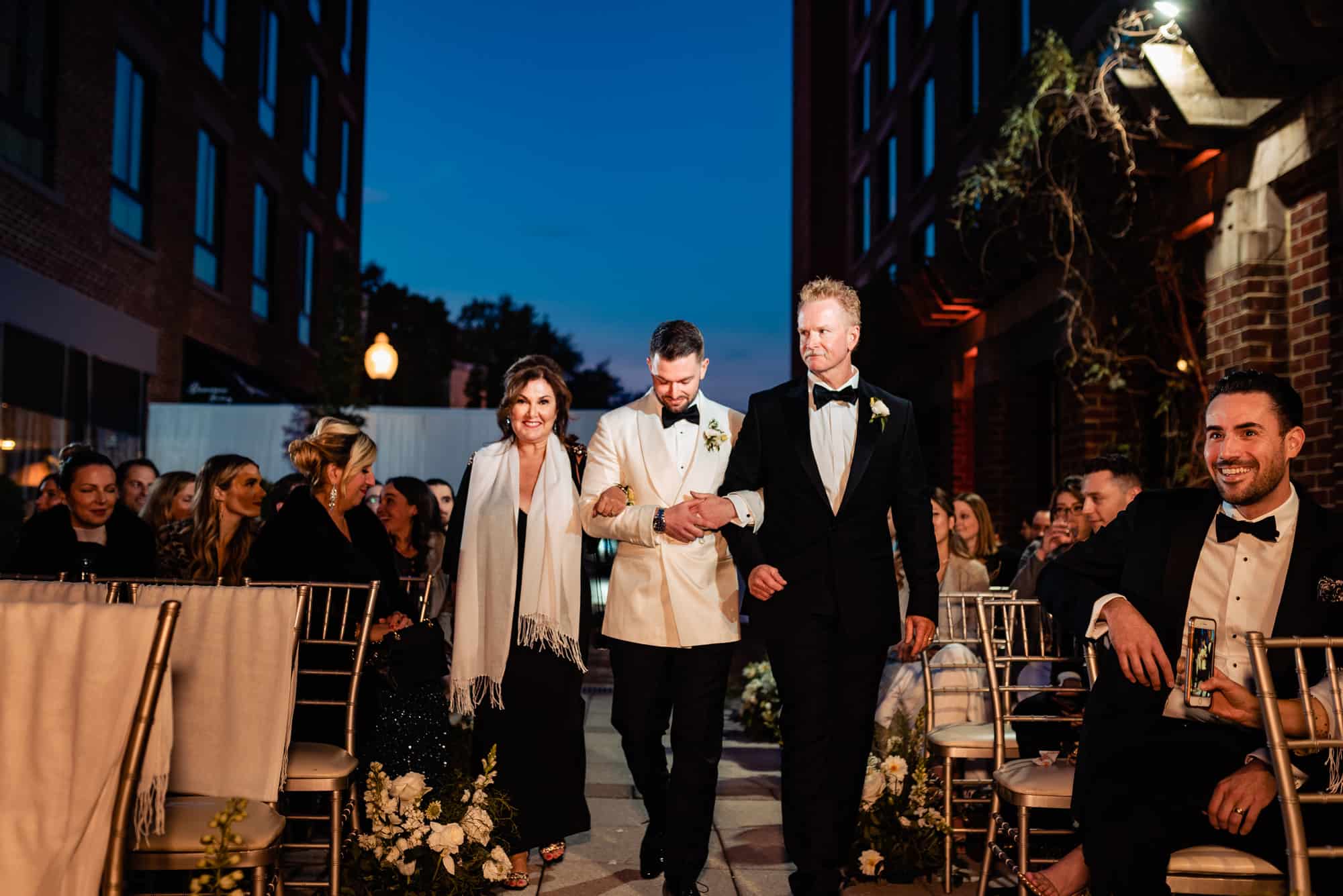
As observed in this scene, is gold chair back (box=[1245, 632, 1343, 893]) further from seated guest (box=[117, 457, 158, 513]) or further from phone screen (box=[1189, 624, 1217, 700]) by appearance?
seated guest (box=[117, 457, 158, 513])

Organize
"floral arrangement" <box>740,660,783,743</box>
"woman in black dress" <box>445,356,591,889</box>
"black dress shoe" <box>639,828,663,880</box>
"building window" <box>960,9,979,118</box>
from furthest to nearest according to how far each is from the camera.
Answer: "building window" <box>960,9,979,118</box>, "floral arrangement" <box>740,660,783,743</box>, "woman in black dress" <box>445,356,591,889</box>, "black dress shoe" <box>639,828,663,880</box>

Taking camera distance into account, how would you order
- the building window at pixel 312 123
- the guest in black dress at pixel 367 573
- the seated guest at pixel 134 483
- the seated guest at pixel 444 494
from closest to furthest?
the guest in black dress at pixel 367 573
the seated guest at pixel 134 483
the seated guest at pixel 444 494
the building window at pixel 312 123

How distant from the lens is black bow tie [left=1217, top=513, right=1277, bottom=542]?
3082mm

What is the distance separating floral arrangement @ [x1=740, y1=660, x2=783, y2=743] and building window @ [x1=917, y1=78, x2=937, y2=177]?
40.3ft

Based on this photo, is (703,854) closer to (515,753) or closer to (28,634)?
(515,753)

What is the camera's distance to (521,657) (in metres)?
4.72

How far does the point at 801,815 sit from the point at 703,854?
0.46m

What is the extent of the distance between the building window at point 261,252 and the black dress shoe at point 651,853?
55.3ft

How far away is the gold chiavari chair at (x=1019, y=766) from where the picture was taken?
3594 millimetres

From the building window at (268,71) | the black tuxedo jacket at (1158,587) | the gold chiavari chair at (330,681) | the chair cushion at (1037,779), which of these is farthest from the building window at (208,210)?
the black tuxedo jacket at (1158,587)

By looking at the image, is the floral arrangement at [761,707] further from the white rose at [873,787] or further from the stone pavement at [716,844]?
the white rose at [873,787]

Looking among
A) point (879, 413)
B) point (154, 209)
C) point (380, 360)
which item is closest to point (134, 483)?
point (879, 413)

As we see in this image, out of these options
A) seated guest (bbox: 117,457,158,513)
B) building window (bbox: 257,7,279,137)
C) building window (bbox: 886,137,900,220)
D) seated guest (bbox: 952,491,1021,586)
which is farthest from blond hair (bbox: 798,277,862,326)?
building window (bbox: 886,137,900,220)

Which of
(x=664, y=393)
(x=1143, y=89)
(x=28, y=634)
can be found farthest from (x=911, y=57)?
(x=28, y=634)
